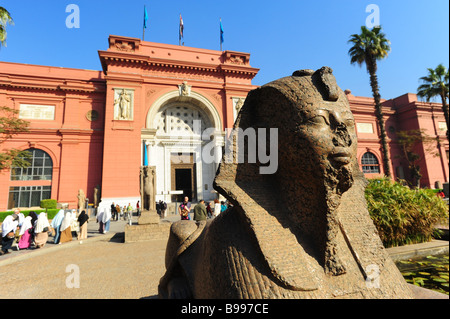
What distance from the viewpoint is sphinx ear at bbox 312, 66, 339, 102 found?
1.26 metres

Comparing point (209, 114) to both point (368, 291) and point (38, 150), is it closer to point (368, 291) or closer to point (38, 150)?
point (38, 150)

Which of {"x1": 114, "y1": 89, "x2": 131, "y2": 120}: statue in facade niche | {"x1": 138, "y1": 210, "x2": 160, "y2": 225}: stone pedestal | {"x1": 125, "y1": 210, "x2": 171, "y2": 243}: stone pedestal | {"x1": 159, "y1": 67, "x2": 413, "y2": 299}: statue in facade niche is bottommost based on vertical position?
{"x1": 125, "y1": 210, "x2": 171, "y2": 243}: stone pedestal

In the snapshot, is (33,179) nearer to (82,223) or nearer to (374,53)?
(82,223)

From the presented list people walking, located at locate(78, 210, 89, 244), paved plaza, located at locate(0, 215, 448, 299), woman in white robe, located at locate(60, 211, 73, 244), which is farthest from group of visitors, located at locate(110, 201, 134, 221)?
paved plaza, located at locate(0, 215, 448, 299)

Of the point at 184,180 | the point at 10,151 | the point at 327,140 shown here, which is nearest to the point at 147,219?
the point at 327,140

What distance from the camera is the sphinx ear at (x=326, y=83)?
49.8 inches

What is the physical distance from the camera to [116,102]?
1670 centimetres

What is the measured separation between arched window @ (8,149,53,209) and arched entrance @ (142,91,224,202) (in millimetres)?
7728

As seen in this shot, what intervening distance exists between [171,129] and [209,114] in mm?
3497

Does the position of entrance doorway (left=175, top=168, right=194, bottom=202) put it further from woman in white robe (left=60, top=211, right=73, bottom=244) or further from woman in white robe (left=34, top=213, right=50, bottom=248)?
woman in white robe (left=34, top=213, right=50, bottom=248)

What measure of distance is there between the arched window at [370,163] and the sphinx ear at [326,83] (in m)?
26.1

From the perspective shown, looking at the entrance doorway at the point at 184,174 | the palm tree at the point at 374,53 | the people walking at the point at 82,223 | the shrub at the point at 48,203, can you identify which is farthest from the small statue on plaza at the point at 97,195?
the palm tree at the point at 374,53

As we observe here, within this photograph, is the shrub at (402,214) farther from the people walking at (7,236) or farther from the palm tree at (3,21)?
the palm tree at (3,21)
